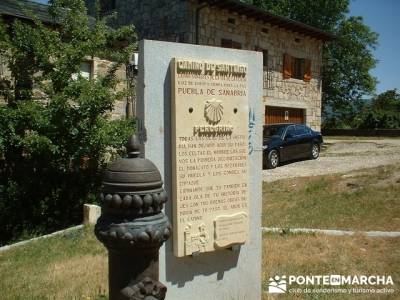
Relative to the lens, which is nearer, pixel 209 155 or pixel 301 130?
pixel 209 155

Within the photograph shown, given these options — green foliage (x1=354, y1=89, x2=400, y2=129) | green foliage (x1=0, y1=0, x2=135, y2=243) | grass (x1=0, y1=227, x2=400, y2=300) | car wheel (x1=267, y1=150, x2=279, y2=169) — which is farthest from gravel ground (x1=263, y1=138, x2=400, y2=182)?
green foliage (x1=354, y1=89, x2=400, y2=129)

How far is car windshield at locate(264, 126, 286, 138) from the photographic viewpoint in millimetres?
13062

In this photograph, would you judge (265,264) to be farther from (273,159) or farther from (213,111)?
(273,159)

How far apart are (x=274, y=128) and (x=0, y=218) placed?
8.44 metres

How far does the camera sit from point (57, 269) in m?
5.09

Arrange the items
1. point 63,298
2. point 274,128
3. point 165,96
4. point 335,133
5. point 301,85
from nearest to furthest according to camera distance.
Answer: point 165,96
point 63,298
point 274,128
point 301,85
point 335,133

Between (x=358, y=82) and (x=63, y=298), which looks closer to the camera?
(x=63, y=298)

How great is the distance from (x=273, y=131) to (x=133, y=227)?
11.2 meters

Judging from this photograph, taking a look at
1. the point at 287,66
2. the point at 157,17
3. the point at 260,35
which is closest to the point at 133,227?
the point at 157,17

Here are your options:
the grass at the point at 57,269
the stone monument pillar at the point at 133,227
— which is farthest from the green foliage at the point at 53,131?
the stone monument pillar at the point at 133,227

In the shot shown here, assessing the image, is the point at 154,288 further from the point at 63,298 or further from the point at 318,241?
the point at 318,241

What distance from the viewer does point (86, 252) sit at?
5785 millimetres

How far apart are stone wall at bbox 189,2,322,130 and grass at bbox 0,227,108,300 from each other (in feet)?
34.4

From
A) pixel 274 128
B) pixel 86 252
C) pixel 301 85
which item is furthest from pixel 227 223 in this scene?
pixel 301 85
